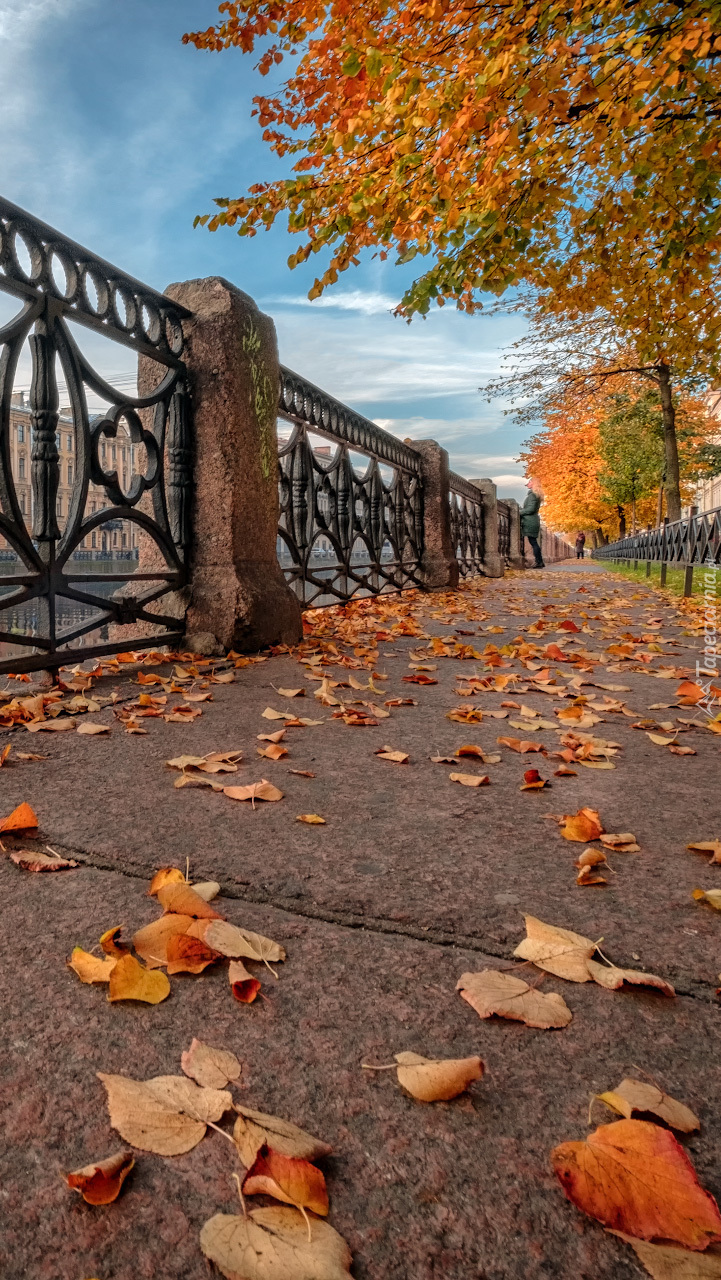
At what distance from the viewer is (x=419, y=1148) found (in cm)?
79

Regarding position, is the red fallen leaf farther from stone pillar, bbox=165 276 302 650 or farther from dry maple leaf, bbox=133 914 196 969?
stone pillar, bbox=165 276 302 650

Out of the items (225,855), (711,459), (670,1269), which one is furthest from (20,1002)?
(711,459)

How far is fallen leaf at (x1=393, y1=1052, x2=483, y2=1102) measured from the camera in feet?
2.83

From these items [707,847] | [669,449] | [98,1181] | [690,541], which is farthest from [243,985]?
[669,449]

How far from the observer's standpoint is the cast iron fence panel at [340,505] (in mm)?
5625

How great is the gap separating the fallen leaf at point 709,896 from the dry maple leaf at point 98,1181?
1074mm

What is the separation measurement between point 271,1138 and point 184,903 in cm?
53

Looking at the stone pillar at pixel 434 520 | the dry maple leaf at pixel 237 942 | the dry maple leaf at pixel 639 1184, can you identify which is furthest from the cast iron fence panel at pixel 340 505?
the dry maple leaf at pixel 639 1184

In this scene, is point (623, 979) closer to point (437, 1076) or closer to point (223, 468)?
point (437, 1076)

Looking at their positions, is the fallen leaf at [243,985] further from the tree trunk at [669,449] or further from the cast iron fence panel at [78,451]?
the tree trunk at [669,449]

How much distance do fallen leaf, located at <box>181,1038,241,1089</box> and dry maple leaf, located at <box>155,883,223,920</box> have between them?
1.02ft

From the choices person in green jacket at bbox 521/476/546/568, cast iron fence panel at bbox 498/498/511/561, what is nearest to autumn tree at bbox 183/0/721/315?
cast iron fence panel at bbox 498/498/511/561

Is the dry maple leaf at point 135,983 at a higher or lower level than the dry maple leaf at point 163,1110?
higher

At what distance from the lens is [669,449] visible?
48.5ft
